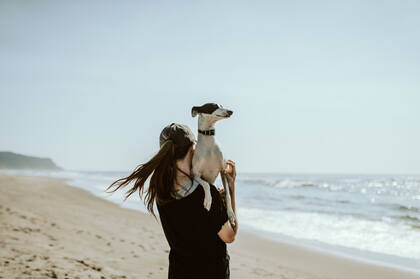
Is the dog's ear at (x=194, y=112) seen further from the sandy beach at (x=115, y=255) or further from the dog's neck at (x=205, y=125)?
the sandy beach at (x=115, y=255)

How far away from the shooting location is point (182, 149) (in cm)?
198

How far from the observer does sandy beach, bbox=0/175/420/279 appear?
4750 mm

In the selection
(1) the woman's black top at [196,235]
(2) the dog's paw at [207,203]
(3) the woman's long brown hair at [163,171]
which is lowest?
(1) the woman's black top at [196,235]

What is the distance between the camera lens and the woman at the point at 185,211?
184 centimetres

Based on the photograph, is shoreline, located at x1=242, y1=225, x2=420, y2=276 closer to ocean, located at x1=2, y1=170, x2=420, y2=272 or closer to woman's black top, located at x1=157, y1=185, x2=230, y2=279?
ocean, located at x1=2, y1=170, x2=420, y2=272

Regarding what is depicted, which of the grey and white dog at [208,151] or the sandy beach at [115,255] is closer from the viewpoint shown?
the grey and white dog at [208,151]

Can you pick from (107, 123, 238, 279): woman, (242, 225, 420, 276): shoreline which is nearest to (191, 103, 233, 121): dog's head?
(107, 123, 238, 279): woman

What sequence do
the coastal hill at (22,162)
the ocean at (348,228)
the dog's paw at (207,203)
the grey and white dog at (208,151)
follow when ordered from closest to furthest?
1. the dog's paw at (207,203)
2. the grey and white dog at (208,151)
3. the ocean at (348,228)
4. the coastal hill at (22,162)

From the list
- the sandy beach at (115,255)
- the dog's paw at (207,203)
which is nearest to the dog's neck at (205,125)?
the dog's paw at (207,203)

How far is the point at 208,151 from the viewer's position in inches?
82.3

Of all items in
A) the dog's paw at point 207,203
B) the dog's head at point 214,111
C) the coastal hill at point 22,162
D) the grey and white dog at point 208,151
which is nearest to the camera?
the dog's paw at point 207,203

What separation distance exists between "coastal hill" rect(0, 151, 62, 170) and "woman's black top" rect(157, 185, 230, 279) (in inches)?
5905

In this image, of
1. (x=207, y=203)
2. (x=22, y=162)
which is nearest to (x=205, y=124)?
(x=207, y=203)

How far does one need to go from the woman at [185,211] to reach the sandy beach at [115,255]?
10.2 feet
